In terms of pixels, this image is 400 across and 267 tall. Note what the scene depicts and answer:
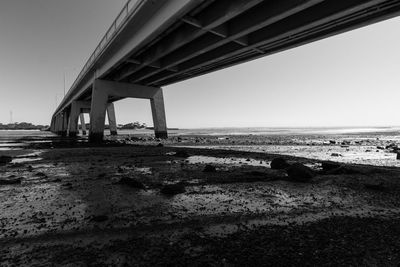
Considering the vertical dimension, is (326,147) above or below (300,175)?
below

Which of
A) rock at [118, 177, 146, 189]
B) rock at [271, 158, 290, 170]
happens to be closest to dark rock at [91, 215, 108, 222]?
rock at [118, 177, 146, 189]

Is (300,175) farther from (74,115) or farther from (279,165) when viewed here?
(74,115)

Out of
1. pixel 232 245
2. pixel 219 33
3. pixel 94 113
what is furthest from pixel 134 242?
pixel 94 113

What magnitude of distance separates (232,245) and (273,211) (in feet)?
4.34

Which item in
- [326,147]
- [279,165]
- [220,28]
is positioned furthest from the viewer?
[326,147]

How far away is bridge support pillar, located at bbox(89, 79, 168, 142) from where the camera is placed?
2427 cm

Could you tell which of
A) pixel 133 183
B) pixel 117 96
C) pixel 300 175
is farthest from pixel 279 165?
pixel 117 96

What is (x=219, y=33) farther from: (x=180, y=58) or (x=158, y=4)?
(x=180, y=58)

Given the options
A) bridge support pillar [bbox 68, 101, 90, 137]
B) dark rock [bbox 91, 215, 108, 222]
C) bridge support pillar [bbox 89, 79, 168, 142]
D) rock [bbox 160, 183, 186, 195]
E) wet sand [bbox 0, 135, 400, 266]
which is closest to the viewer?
wet sand [bbox 0, 135, 400, 266]

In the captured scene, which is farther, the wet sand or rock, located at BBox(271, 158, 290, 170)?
rock, located at BBox(271, 158, 290, 170)

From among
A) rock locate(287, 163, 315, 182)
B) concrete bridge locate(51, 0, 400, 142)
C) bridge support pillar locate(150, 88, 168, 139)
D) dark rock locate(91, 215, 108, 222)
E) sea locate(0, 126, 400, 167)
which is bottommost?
sea locate(0, 126, 400, 167)

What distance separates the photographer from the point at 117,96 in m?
26.8

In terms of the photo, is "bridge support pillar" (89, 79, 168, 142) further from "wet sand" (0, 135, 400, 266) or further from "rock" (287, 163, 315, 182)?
"rock" (287, 163, 315, 182)

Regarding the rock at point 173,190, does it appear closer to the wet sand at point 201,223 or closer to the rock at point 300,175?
the wet sand at point 201,223
